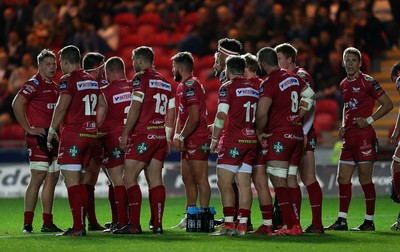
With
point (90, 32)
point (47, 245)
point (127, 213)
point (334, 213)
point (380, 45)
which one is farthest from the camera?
point (90, 32)

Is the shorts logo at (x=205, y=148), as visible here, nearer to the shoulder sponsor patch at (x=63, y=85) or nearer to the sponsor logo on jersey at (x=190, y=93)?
the sponsor logo on jersey at (x=190, y=93)

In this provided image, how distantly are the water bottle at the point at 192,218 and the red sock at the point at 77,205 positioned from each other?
1.41 metres

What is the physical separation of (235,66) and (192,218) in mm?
2001

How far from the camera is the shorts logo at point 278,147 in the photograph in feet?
39.6

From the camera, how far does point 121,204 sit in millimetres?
12688

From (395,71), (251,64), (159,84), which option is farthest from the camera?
(395,71)

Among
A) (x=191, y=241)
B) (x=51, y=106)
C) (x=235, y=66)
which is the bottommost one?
(x=191, y=241)

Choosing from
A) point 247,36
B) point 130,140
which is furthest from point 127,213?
point 247,36

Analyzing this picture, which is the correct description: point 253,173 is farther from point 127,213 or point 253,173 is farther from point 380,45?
point 380,45

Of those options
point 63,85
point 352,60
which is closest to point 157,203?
point 63,85

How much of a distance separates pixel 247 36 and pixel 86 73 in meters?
10.4

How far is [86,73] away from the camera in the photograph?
40.4ft

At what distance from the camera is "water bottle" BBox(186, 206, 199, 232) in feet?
42.0

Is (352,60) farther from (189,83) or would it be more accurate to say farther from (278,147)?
(189,83)
